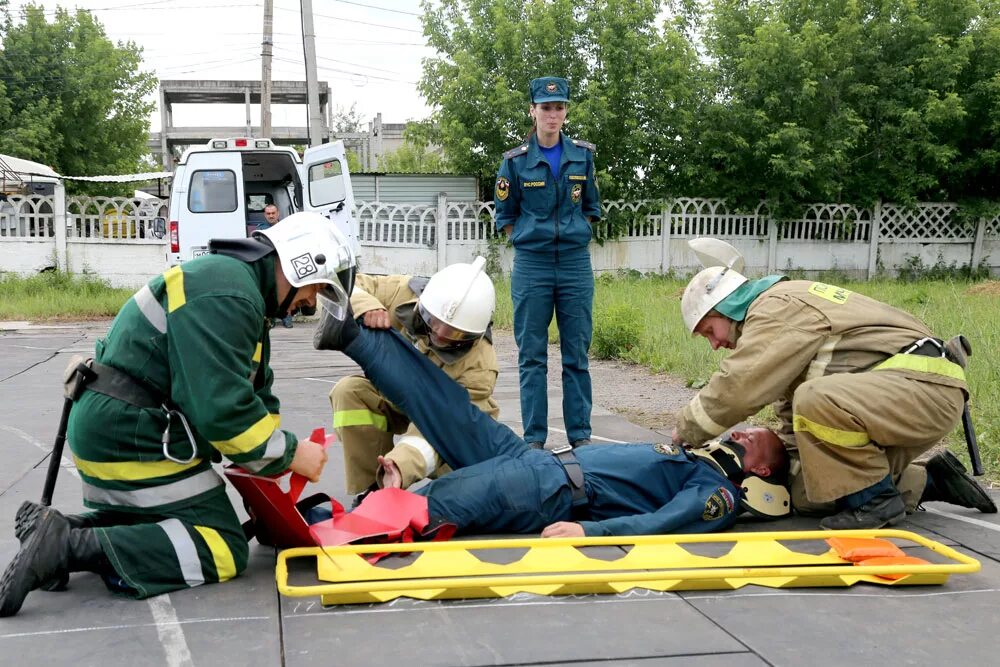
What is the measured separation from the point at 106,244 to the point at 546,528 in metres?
14.0

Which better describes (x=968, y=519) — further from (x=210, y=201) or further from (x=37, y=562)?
(x=210, y=201)

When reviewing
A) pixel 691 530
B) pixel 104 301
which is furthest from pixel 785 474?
pixel 104 301

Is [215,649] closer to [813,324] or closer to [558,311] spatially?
[813,324]

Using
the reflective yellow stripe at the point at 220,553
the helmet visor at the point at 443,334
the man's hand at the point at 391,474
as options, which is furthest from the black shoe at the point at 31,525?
the helmet visor at the point at 443,334

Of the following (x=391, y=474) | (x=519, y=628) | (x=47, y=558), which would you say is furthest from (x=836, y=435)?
(x=47, y=558)

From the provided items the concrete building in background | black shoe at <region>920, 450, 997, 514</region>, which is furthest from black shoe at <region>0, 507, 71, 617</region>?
the concrete building in background

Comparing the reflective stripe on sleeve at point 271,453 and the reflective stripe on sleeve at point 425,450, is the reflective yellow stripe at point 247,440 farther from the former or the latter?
the reflective stripe on sleeve at point 425,450

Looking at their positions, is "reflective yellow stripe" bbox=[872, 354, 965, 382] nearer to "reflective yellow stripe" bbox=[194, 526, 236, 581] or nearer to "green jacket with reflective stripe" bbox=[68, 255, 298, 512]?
"green jacket with reflective stripe" bbox=[68, 255, 298, 512]

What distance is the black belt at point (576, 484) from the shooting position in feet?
13.3

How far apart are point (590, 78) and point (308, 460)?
1765 cm

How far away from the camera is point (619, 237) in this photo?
1888 cm

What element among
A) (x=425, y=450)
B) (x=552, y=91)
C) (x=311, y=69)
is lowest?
(x=425, y=450)

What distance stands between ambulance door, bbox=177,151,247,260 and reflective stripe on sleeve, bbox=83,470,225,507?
370 inches

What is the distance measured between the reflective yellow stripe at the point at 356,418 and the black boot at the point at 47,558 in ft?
4.48
